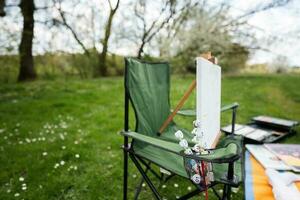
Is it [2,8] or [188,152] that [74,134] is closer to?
[188,152]

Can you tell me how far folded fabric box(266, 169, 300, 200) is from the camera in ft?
4.31

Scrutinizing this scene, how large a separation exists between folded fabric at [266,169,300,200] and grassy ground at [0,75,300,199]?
0.23 m

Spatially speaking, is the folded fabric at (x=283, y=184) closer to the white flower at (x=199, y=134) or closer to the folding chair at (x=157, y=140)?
the folding chair at (x=157, y=140)

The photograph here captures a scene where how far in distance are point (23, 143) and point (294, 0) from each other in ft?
12.6

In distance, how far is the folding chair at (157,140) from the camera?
3.04 ft

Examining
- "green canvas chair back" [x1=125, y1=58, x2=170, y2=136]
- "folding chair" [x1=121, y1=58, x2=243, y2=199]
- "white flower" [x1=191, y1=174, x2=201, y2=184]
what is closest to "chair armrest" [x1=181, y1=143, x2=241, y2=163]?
"folding chair" [x1=121, y1=58, x2=243, y2=199]

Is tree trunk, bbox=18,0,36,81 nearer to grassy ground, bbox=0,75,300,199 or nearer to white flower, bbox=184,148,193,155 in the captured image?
grassy ground, bbox=0,75,300,199

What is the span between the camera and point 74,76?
5.82m

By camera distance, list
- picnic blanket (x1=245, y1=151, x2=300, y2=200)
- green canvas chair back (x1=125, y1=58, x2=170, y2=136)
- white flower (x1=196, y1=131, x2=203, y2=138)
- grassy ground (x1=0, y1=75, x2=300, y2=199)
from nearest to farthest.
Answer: white flower (x1=196, y1=131, x2=203, y2=138), green canvas chair back (x1=125, y1=58, x2=170, y2=136), picnic blanket (x1=245, y1=151, x2=300, y2=200), grassy ground (x1=0, y1=75, x2=300, y2=199)

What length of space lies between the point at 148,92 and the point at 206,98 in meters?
0.55

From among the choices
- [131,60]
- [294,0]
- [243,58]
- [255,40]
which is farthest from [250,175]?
[243,58]

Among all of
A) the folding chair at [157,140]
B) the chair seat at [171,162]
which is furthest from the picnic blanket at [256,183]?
the chair seat at [171,162]

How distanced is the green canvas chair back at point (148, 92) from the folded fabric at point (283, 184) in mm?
784

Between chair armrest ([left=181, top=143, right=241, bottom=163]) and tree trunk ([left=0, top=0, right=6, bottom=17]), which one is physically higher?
tree trunk ([left=0, top=0, right=6, bottom=17])
